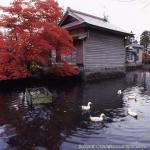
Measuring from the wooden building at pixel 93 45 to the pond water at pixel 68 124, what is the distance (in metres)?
10.8

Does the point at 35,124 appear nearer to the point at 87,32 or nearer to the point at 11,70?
the point at 11,70

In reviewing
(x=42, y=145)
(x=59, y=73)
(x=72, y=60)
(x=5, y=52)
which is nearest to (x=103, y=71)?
(x=72, y=60)

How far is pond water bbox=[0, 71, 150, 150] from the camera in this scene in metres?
9.14

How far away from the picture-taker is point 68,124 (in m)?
11.2

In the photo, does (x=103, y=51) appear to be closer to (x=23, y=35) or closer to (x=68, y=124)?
(x=23, y=35)

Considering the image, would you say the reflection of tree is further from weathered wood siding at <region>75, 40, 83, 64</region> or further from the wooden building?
the wooden building

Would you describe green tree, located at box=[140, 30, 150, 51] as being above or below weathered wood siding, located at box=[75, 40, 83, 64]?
above

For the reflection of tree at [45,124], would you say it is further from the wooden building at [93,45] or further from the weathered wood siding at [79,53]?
the wooden building at [93,45]

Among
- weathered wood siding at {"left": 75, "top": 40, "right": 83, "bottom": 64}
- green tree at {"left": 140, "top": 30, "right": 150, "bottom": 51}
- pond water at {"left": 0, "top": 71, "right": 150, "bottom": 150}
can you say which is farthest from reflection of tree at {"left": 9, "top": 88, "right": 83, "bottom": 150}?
green tree at {"left": 140, "top": 30, "right": 150, "bottom": 51}

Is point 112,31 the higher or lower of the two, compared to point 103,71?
higher

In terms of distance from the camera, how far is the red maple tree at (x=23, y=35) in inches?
753

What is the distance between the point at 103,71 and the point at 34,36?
12169 mm

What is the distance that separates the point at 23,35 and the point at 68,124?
32.2ft

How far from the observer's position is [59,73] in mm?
23969
